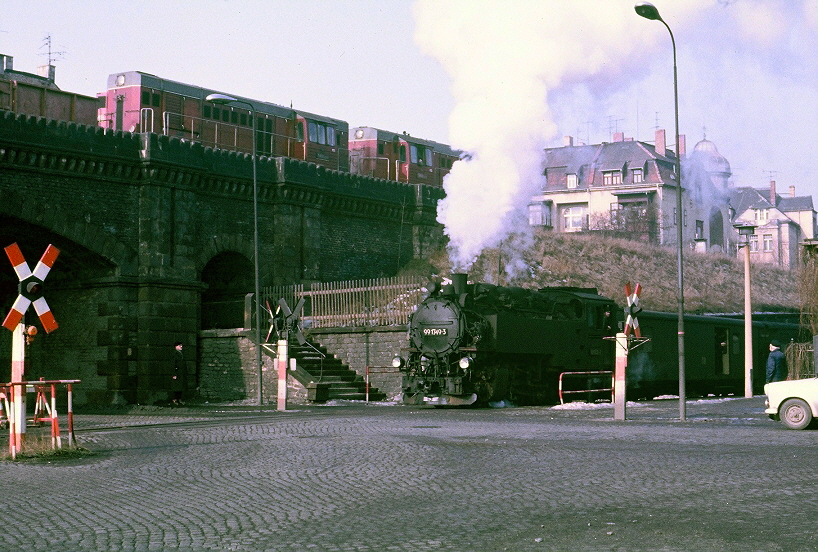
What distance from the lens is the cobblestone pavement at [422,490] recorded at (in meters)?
7.58

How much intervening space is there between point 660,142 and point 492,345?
63826 millimetres

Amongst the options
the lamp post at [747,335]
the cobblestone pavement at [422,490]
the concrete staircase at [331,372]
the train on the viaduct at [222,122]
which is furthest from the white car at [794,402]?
the train on the viaduct at [222,122]

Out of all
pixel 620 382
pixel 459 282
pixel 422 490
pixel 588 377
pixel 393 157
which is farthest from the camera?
pixel 393 157

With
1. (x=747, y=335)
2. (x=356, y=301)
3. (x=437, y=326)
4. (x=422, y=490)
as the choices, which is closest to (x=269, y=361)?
(x=356, y=301)

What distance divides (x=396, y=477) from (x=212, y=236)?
26715 millimetres

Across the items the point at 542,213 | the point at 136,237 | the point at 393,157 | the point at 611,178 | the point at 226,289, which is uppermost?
the point at 611,178

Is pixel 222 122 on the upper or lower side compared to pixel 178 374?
upper

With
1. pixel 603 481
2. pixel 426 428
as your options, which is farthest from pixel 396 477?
pixel 426 428

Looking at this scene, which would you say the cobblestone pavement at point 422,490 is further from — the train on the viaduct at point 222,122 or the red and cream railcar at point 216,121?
the red and cream railcar at point 216,121

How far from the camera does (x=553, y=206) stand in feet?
271

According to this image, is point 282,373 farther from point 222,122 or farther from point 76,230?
point 222,122

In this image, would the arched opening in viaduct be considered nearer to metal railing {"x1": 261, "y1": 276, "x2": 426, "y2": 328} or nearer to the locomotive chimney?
metal railing {"x1": 261, "y1": 276, "x2": 426, "y2": 328}

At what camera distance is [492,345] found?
2483 centimetres

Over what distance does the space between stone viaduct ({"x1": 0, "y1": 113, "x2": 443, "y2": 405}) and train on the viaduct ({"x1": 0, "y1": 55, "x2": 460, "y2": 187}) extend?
0.84 metres
